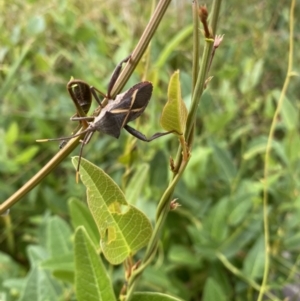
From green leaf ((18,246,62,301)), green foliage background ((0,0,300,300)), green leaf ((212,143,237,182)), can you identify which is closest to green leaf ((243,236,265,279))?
green foliage background ((0,0,300,300))

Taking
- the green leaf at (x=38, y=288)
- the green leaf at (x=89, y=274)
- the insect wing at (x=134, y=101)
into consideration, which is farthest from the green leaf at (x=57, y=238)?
the insect wing at (x=134, y=101)

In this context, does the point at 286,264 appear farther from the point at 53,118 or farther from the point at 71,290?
the point at 53,118

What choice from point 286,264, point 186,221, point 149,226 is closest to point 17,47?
point 186,221

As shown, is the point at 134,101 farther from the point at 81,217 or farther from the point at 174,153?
the point at 174,153

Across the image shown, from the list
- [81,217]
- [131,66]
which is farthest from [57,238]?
[131,66]

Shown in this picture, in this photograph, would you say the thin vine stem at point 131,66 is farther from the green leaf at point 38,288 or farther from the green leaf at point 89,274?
the green leaf at point 38,288

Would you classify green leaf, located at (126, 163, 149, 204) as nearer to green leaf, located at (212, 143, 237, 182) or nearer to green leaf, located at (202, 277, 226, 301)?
green leaf, located at (202, 277, 226, 301)
